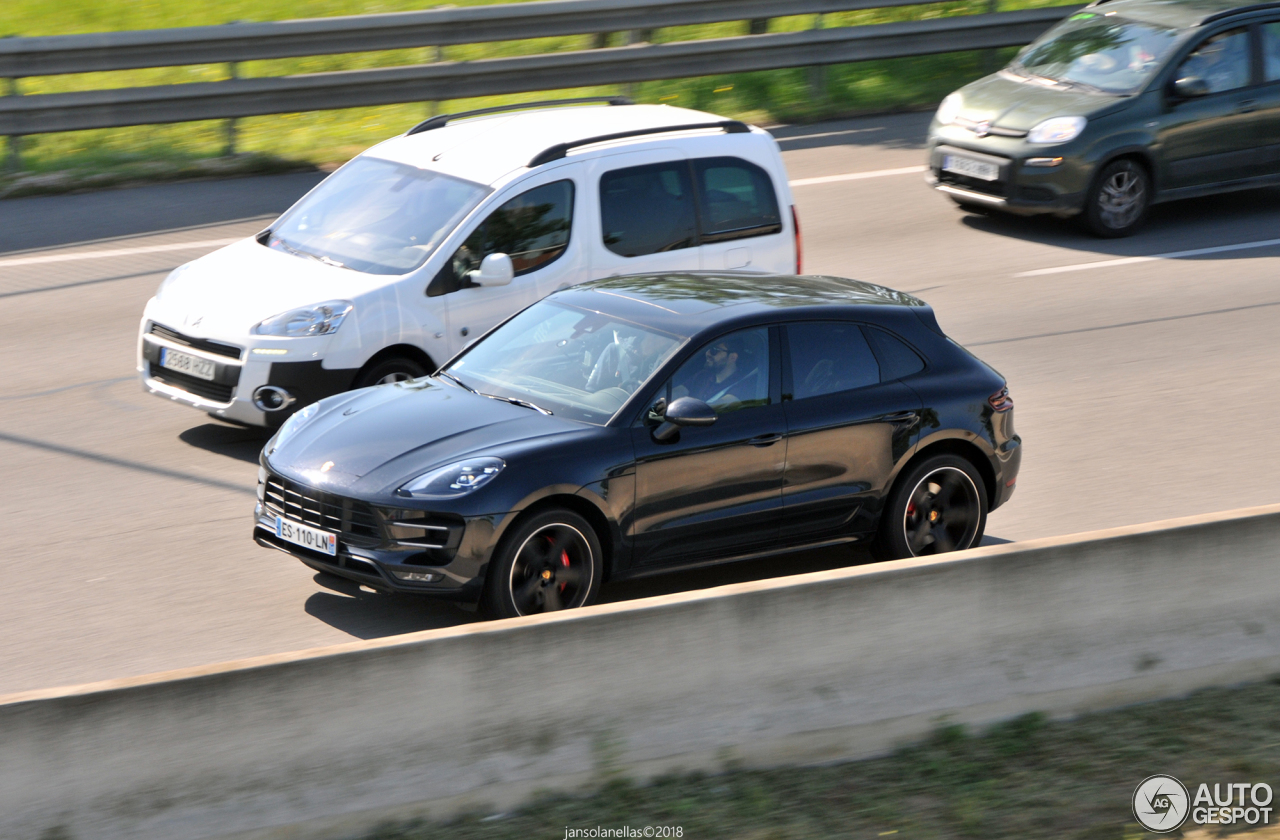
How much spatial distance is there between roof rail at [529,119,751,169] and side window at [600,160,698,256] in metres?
0.26

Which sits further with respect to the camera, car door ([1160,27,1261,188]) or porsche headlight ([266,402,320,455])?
car door ([1160,27,1261,188])

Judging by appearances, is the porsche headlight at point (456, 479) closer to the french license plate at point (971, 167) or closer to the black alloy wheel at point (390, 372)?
the black alloy wheel at point (390, 372)

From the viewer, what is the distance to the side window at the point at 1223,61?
46.3ft

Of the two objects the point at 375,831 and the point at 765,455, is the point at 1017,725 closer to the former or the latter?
the point at 765,455

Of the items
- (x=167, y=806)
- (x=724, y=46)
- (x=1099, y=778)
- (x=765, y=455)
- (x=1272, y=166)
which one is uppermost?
(x=724, y=46)

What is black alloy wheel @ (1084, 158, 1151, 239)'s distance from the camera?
13.8m

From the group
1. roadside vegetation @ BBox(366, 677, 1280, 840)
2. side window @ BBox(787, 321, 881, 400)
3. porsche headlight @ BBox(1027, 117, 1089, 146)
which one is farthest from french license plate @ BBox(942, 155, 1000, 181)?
roadside vegetation @ BBox(366, 677, 1280, 840)

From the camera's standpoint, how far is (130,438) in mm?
9188

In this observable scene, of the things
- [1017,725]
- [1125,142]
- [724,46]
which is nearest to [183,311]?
[1017,725]

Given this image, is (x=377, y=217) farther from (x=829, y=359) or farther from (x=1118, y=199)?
(x=1118, y=199)

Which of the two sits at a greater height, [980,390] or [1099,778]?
[980,390]

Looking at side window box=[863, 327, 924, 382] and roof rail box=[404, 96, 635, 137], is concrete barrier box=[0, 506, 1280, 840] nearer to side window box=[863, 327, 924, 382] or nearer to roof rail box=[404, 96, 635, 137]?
side window box=[863, 327, 924, 382]

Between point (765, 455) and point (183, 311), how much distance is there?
3.88 metres

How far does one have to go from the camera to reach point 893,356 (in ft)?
24.9
